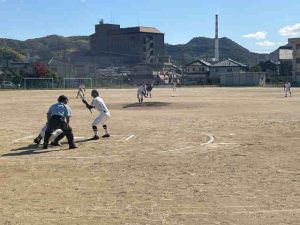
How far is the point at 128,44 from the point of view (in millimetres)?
151125

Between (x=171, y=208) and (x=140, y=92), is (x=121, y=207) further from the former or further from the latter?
(x=140, y=92)

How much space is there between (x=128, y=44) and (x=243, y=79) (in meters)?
63.2

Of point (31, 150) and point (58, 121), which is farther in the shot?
point (31, 150)

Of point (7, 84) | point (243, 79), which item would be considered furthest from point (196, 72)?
point (7, 84)

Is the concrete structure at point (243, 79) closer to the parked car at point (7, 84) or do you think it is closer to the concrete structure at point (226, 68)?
the concrete structure at point (226, 68)

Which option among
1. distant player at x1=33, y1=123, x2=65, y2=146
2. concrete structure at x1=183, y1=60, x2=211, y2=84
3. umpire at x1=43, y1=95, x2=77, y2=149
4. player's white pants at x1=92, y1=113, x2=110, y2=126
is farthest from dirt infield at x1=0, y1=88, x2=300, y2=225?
concrete structure at x1=183, y1=60, x2=211, y2=84

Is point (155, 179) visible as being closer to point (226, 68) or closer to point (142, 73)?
point (226, 68)

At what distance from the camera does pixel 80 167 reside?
10.1 metres

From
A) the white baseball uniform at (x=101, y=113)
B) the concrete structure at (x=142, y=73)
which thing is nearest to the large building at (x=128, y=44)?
the concrete structure at (x=142, y=73)

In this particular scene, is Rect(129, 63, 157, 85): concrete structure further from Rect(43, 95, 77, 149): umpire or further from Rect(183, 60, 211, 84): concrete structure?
Rect(43, 95, 77, 149): umpire

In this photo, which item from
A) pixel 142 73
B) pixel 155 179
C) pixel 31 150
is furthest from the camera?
pixel 142 73

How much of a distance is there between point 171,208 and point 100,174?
282 cm

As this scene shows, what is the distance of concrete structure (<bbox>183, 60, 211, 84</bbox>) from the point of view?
112556 mm

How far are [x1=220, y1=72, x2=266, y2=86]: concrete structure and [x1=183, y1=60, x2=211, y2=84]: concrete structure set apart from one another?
1400 cm
